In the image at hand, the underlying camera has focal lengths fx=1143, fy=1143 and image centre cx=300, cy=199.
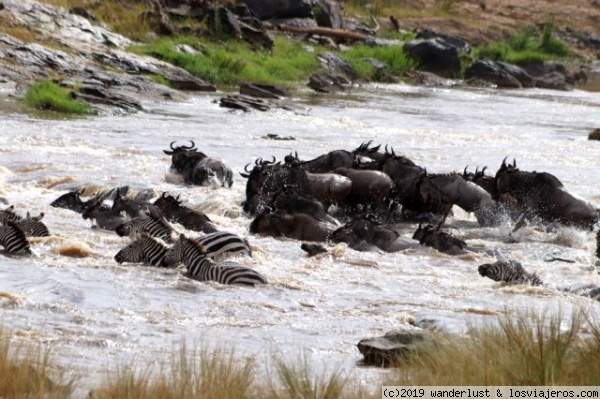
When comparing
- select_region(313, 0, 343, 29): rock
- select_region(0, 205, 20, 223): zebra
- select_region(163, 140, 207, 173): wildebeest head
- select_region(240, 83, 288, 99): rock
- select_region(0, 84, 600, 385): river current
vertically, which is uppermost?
select_region(313, 0, 343, 29): rock

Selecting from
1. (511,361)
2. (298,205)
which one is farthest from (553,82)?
(511,361)

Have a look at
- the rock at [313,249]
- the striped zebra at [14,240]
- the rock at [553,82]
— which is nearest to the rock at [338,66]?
the rock at [553,82]

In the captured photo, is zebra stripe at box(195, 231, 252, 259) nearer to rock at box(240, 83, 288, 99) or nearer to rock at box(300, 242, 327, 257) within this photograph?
rock at box(300, 242, 327, 257)

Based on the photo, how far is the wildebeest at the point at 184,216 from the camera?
39.7ft

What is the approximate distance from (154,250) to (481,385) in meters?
5.09

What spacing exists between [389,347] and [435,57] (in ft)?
126

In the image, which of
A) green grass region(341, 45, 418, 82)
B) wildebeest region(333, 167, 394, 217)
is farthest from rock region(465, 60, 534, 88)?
wildebeest region(333, 167, 394, 217)

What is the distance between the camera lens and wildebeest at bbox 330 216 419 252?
448 inches

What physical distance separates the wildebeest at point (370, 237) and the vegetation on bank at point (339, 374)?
537 centimetres

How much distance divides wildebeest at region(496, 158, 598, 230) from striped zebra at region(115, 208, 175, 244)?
4302 mm

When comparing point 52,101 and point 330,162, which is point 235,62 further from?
point 330,162

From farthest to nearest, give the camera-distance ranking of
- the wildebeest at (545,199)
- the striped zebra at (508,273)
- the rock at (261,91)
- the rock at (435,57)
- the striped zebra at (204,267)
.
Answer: the rock at (435,57) → the rock at (261,91) → the wildebeest at (545,199) → the striped zebra at (508,273) → the striped zebra at (204,267)

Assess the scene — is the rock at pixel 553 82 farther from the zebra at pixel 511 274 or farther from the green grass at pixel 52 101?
the zebra at pixel 511 274

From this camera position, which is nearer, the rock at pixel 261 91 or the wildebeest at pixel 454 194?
the wildebeest at pixel 454 194
